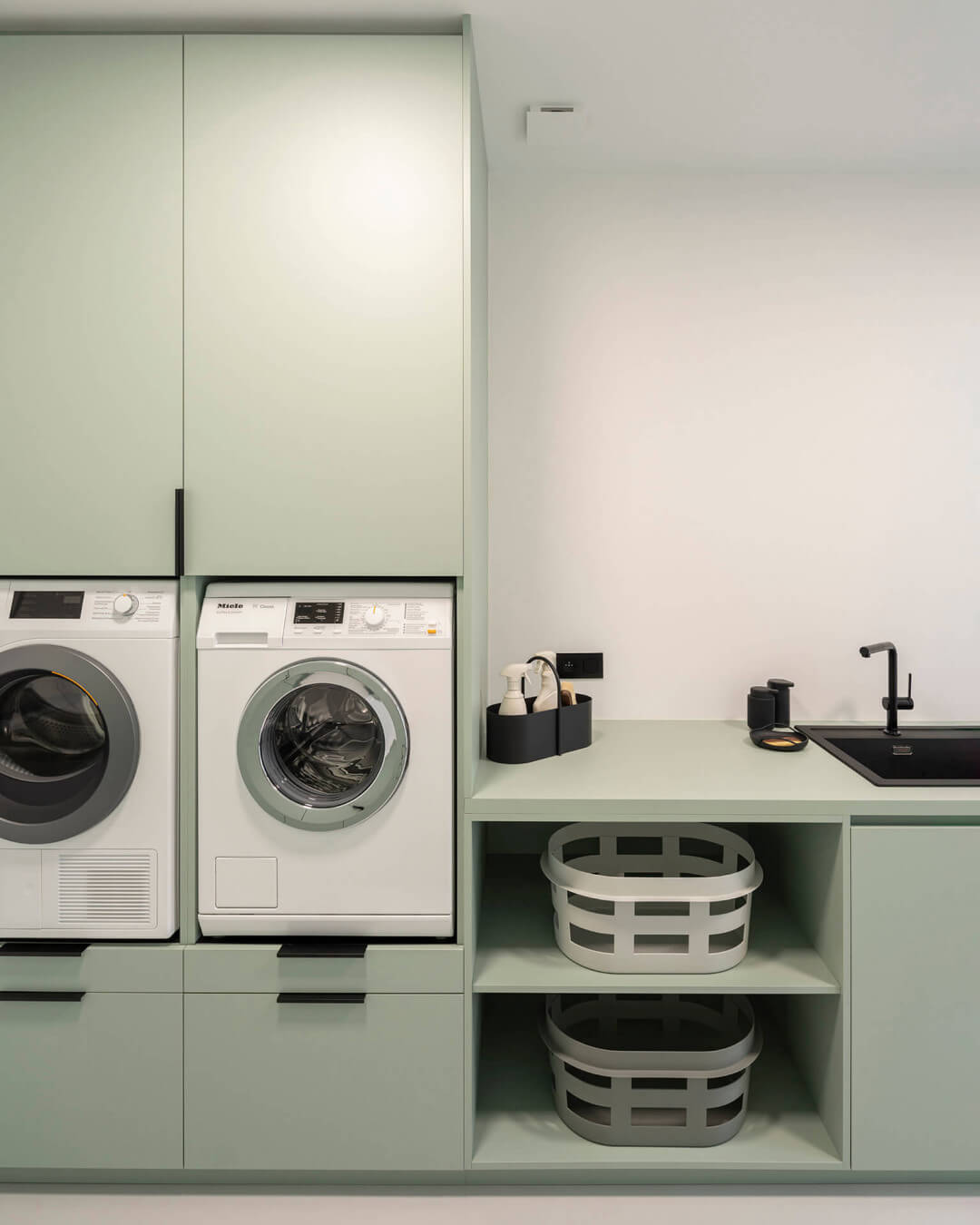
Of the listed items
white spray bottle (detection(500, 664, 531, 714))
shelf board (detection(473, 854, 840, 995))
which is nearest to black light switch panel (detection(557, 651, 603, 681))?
white spray bottle (detection(500, 664, 531, 714))

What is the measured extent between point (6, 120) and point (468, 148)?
1.01 metres

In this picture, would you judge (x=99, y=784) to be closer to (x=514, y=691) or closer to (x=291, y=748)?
(x=291, y=748)

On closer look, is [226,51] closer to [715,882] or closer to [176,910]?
[176,910]

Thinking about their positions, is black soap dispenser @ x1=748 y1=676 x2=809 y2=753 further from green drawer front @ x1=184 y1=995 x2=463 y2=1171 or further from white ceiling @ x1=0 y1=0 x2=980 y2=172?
white ceiling @ x1=0 y1=0 x2=980 y2=172

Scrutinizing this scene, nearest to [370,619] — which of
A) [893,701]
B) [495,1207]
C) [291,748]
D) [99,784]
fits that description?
[291,748]

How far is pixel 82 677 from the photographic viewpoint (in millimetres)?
1756

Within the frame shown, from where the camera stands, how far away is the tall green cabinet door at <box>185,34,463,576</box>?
1.76 m

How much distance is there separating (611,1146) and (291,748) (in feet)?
3.87

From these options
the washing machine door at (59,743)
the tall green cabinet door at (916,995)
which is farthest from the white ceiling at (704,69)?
the tall green cabinet door at (916,995)

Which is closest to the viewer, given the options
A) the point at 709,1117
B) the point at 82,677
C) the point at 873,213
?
the point at 82,677

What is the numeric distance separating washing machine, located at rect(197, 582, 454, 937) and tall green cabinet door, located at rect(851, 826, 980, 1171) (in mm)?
941

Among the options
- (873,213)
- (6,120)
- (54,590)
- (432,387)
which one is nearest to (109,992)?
(54,590)

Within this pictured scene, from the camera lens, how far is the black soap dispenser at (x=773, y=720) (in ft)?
7.23

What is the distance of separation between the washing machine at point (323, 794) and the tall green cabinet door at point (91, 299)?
0.30 meters
